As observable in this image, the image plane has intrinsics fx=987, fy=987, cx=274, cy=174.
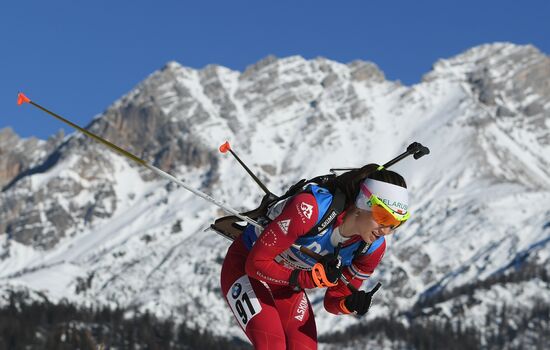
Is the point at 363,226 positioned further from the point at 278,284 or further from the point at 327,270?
the point at 278,284

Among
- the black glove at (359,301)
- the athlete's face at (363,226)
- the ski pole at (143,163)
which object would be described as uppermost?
the ski pole at (143,163)

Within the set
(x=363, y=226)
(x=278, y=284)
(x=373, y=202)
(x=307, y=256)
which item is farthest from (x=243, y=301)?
(x=373, y=202)

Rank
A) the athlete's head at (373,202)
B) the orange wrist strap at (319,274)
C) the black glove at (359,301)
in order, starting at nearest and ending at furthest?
the athlete's head at (373,202) < the orange wrist strap at (319,274) < the black glove at (359,301)

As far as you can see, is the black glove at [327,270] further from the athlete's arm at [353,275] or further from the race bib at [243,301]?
the race bib at [243,301]

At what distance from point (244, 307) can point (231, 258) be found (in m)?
0.90

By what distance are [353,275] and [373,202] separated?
1.69 meters

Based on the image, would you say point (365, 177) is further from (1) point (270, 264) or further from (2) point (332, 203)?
(1) point (270, 264)

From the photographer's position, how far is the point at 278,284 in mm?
12109

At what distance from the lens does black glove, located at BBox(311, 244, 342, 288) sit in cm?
1087

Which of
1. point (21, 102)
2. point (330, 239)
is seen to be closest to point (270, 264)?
point (330, 239)

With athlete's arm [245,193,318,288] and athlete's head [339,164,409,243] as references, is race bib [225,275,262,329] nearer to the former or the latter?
athlete's arm [245,193,318,288]

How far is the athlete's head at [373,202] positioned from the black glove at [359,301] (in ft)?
2.65

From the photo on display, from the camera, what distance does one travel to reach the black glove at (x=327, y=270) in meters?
10.9

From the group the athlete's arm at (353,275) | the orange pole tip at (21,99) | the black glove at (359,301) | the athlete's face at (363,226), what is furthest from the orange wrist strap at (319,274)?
the orange pole tip at (21,99)
